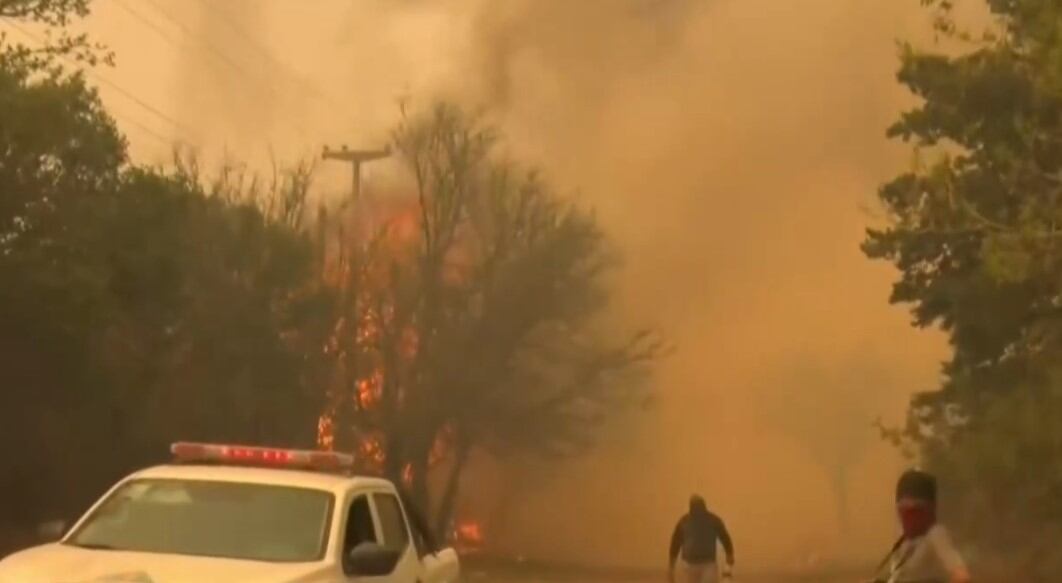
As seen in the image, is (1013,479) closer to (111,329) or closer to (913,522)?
(111,329)

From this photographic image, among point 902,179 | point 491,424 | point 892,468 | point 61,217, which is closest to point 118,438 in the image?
point 61,217

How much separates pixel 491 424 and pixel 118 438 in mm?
10164

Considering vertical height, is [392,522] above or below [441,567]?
above

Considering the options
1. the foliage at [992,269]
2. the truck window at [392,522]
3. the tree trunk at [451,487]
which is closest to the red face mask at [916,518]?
the truck window at [392,522]

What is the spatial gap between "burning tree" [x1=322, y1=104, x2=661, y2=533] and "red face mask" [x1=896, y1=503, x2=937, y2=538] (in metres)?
30.4

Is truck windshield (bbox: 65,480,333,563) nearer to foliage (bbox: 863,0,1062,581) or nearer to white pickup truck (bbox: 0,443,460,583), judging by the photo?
white pickup truck (bbox: 0,443,460,583)

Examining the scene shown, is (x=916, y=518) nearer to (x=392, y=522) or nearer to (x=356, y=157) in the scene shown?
(x=392, y=522)

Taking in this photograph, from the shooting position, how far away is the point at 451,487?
40.1 meters

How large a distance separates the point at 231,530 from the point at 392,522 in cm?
132

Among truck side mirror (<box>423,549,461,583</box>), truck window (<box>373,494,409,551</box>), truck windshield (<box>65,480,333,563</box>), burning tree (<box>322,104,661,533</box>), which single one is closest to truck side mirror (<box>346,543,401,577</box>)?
truck windshield (<box>65,480,333,563</box>)

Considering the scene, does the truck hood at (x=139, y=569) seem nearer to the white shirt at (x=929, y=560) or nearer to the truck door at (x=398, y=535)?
the truck door at (x=398, y=535)

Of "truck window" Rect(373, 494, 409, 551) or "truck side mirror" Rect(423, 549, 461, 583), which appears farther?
"truck side mirror" Rect(423, 549, 461, 583)

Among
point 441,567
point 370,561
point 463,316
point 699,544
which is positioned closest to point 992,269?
point 699,544

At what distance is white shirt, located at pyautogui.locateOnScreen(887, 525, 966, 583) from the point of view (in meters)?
6.54
